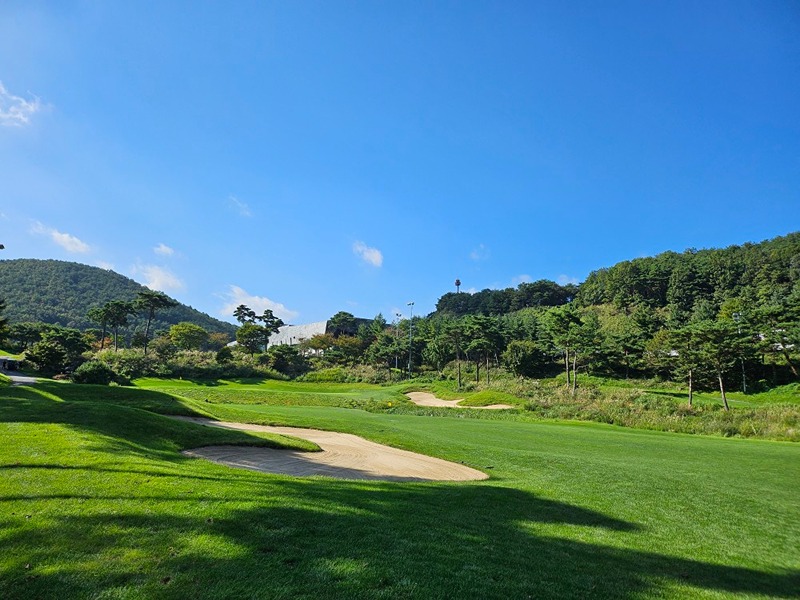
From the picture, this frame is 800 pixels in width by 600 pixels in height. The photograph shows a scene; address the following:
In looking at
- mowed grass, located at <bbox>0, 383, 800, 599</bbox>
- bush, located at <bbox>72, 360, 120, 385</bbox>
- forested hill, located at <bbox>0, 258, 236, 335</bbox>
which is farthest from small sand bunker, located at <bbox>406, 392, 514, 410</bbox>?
forested hill, located at <bbox>0, 258, 236, 335</bbox>

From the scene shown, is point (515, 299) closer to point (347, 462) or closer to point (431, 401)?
point (431, 401)

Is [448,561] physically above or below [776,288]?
below

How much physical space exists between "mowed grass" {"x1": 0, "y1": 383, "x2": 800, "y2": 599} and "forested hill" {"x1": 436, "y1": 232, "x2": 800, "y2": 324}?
228 feet

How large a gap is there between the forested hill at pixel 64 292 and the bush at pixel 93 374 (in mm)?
101135

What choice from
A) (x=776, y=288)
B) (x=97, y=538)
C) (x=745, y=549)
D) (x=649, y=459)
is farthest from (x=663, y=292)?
(x=97, y=538)

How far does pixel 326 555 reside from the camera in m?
4.56

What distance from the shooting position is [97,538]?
4375mm

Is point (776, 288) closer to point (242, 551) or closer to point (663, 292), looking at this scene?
point (663, 292)

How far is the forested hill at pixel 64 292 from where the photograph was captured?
396 feet

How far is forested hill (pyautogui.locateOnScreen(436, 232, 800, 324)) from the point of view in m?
81.4

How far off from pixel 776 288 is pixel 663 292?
25.2 metres

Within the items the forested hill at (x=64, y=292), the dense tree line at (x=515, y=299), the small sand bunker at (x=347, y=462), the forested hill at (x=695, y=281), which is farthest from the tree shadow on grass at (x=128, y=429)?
the forested hill at (x=64, y=292)

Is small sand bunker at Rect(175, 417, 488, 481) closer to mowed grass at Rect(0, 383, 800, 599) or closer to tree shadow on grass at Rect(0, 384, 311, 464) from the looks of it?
tree shadow on grass at Rect(0, 384, 311, 464)

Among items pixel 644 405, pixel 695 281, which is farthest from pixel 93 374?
→ pixel 695 281
